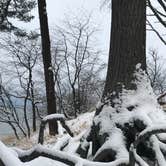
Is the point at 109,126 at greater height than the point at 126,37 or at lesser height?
lesser

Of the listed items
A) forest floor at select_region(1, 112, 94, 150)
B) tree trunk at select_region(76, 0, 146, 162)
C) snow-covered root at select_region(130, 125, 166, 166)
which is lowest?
forest floor at select_region(1, 112, 94, 150)

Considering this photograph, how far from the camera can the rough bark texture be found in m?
4.88

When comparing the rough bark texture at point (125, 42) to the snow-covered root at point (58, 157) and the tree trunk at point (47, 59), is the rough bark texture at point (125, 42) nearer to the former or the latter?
the snow-covered root at point (58, 157)

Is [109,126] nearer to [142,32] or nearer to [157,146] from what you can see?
[157,146]

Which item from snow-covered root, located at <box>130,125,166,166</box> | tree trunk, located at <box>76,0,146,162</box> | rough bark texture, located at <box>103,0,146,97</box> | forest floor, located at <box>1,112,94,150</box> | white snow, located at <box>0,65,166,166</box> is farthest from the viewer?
forest floor, located at <box>1,112,94,150</box>

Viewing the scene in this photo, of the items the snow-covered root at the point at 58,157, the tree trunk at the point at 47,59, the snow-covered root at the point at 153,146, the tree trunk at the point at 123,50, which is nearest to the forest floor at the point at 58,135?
the tree trunk at the point at 47,59

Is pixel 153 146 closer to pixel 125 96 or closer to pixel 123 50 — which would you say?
pixel 125 96

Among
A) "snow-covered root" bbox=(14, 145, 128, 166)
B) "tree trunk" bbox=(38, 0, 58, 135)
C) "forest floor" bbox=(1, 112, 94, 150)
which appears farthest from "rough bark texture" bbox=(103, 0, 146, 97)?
"tree trunk" bbox=(38, 0, 58, 135)

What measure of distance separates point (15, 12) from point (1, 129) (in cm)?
3539

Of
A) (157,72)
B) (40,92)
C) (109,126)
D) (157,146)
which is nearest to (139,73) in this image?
(109,126)

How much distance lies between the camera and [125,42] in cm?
493

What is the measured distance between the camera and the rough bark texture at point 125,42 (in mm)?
4875

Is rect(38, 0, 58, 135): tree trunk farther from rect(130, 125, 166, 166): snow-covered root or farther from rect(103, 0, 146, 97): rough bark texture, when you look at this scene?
rect(130, 125, 166, 166): snow-covered root

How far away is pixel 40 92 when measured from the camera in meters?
34.8
